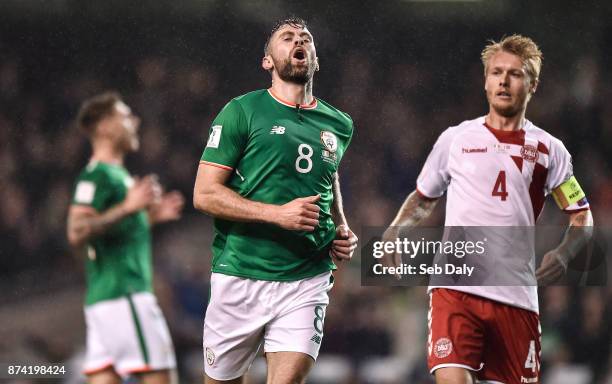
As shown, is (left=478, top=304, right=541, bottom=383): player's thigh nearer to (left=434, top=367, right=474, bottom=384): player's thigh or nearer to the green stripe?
(left=434, top=367, right=474, bottom=384): player's thigh

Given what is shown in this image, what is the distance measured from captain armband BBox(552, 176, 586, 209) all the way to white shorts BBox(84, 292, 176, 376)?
2363 mm

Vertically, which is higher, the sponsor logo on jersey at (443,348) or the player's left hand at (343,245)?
the player's left hand at (343,245)

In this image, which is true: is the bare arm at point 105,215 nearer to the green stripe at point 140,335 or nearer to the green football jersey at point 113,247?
the green football jersey at point 113,247

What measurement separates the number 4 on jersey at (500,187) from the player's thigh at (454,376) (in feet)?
2.67

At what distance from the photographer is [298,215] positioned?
3.67 metres

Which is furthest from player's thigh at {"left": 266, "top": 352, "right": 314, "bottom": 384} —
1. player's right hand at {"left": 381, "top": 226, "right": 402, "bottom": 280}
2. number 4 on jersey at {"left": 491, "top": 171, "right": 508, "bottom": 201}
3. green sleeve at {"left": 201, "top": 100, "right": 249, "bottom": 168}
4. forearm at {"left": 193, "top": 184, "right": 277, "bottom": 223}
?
number 4 on jersey at {"left": 491, "top": 171, "right": 508, "bottom": 201}

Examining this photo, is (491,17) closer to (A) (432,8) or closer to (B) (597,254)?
(A) (432,8)

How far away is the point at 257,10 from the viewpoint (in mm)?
8352

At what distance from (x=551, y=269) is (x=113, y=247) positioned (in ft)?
8.29

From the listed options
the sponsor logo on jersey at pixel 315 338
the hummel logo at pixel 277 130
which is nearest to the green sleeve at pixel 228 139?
the hummel logo at pixel 277 130

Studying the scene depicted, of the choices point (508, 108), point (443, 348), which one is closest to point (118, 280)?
point (443, 348)

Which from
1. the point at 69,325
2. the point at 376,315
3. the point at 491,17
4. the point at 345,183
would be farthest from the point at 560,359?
the point at 69,325

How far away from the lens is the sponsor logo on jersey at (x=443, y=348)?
4.10m

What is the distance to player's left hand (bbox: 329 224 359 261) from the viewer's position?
13.1 feet
